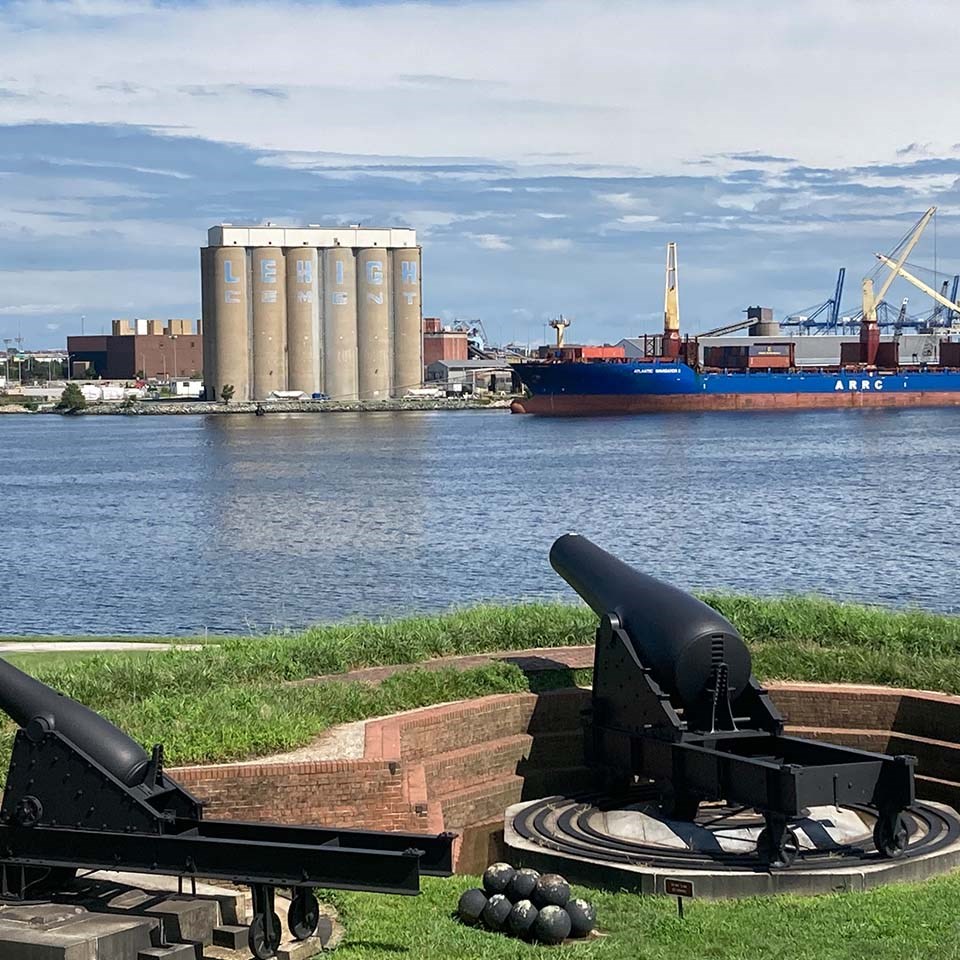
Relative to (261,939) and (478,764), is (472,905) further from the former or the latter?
(478,764)

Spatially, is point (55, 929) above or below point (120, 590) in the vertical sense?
above

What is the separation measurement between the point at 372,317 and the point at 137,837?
120616mm

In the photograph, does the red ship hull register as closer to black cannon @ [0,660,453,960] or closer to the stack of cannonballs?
the stack of cannonballs

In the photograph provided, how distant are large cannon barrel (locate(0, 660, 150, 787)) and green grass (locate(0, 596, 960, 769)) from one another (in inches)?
89.1

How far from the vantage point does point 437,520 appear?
4656cm

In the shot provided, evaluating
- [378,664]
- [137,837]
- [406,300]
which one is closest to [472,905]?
[137,837]

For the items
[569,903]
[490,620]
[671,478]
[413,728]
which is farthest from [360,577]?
[671,478]

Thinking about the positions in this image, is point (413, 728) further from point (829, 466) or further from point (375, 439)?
point (375, 439)

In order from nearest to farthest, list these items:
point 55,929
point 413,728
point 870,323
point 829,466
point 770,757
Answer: point 55,929
point 770,757
point 413,728
point 829,466
point 870,323

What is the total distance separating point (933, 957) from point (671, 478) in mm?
54784

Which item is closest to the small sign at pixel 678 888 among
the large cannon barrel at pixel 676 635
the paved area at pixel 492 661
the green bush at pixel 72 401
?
the large cannon barrel at pixel 676 635

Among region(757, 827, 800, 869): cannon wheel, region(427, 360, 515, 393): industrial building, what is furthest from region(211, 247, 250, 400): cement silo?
region(757, 827, 800, 869): cannon wheel

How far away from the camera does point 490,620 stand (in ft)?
51.2

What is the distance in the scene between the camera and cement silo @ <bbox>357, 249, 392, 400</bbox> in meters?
127
